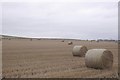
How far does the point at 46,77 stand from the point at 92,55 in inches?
155

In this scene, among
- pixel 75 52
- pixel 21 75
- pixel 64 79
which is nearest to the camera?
pixel 64 79

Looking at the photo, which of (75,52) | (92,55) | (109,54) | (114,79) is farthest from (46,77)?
(75,52)

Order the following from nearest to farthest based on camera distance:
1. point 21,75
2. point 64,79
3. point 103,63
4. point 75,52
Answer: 1. point 64,79
2. point 21,75
3. point 103,63
4. point 75,52

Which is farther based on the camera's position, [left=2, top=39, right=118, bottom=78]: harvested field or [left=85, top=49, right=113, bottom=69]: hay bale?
[left=85, top=49, right=113, bottom=69]: hay bale

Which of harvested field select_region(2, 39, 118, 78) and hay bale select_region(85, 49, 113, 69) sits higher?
hay bale select_region(85, 49, 113, 69)

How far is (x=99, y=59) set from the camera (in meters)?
13.9

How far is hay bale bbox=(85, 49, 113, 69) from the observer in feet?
45.8

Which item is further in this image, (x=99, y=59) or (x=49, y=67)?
(x=49, y=67)

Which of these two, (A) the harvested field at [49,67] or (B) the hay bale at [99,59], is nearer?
(A) the harvested field at [49,67]

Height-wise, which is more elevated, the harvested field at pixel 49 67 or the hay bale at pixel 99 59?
the hay bale at pixel 99 59

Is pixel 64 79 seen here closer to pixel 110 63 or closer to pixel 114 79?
pixel 114 79

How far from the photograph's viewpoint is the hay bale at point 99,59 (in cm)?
1395

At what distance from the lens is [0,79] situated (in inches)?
419

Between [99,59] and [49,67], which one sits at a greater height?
[99,59]
